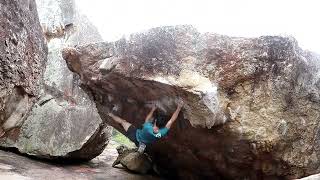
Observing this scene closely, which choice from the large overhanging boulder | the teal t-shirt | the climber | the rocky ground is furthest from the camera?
the rocky ground

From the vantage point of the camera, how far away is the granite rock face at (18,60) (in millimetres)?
4660

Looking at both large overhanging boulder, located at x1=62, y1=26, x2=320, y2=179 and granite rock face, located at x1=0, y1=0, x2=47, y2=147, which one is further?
large overhanging boulder, located at x1=62, y1=26, x2=320, y2=179

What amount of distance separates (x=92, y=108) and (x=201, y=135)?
180 inches

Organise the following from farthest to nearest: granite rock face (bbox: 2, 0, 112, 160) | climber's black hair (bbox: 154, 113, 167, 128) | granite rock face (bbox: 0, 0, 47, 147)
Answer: granite rock face (bbox: 2, 0, 112, 160) → climber's black hair (bbox: 154, 113, 167, 128) → granite rock face (bbox: 0, 0, 47, 147)

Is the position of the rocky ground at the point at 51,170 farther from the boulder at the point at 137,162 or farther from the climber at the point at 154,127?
the climber at the point at 154,127

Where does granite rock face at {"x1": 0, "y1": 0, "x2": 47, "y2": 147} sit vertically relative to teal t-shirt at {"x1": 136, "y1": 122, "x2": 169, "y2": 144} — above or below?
above

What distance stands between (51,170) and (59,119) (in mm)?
1827

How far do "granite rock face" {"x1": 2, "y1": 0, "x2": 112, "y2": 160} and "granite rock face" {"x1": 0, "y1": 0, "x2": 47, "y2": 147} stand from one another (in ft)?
17.5

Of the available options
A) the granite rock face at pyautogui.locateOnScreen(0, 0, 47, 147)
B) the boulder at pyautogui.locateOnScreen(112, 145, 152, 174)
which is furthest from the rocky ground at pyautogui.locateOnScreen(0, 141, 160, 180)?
the granite rock face at pyautogui.locateOnScreen(0, 0, 47, 147)

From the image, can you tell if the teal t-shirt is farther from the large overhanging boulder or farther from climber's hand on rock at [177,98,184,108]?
climber's hand on rock at [177,98,184,108]

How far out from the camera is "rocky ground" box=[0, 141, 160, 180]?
9.06m

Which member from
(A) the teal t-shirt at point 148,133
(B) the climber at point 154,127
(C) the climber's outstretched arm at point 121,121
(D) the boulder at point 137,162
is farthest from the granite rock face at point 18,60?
(D) the boulder at point 137,162

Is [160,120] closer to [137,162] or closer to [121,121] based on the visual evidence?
[121,121]

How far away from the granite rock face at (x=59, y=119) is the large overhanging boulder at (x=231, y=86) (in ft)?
11.1
